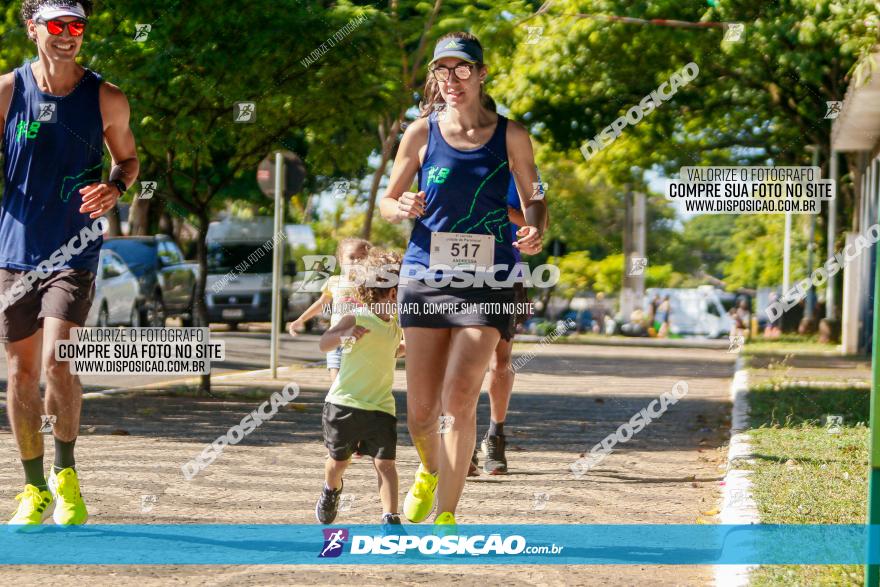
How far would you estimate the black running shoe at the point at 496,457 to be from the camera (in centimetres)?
809

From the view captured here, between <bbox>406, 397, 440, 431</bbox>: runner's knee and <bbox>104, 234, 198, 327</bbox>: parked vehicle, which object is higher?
<bbox>104, 234, 198, 327</bbox>: parked vehicle

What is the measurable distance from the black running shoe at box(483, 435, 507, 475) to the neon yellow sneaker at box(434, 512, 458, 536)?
8.76 ft

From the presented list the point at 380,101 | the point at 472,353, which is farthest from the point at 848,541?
the point at 380,101

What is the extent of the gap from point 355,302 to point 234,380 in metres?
9.52

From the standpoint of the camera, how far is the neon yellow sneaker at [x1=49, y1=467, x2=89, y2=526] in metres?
5.73

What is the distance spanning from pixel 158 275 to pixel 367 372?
19103 millimetres

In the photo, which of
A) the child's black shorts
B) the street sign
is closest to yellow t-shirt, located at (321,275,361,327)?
the child's black shorts

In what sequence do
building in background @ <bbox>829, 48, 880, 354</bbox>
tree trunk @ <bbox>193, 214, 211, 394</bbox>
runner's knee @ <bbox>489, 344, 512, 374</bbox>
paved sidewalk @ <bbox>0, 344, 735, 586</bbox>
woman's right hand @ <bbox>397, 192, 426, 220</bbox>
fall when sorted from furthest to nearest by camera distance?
building in background @ <bbox>829, 48, 880, 354</bbox>
tree trunk @ <bbox>193, 214, 211, 394</bbox>
runner's knee @ <bbox>489, 344, 512, 374</bbox>
woman's right hand @ <bbox>397, 192, 426, 220</bbox>
paved sidewalk @ <bbox>0, 344, 735, 586</bbox>

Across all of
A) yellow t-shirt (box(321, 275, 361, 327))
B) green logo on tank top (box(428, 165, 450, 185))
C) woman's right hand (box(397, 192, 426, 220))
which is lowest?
yellow t-shirt (box(321, 275, 361, 327))

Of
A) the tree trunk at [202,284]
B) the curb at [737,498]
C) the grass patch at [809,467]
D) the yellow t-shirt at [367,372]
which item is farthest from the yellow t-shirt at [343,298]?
the tree trunk at [202,284]

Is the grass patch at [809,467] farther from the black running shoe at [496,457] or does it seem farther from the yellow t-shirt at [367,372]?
the yellow t-shirt at [367,372]

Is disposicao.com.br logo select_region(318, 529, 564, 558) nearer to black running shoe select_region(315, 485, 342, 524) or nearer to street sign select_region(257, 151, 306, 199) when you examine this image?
black running shoe select_region(315, 485, 342, 524)

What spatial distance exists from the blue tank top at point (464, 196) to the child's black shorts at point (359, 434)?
0.75m

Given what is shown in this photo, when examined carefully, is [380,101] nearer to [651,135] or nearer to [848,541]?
[848,541]
